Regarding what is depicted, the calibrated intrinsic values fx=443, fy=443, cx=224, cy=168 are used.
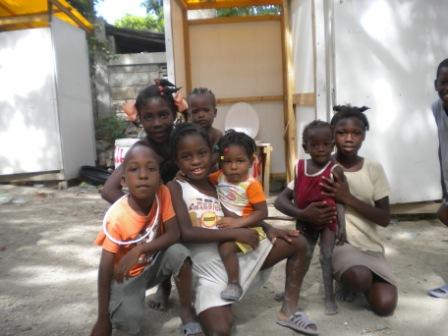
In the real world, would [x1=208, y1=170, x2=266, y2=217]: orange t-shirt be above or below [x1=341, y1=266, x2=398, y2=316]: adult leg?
above

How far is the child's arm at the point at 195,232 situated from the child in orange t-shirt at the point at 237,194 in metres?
0.04

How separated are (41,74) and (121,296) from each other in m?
5.26

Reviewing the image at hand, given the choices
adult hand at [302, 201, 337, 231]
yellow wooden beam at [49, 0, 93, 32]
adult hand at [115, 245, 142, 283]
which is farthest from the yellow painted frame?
adult hand at [115, 245, 142, 283]

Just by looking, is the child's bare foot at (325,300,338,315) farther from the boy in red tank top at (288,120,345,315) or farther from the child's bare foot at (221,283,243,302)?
the child's bare foot at (221,283,243,302)

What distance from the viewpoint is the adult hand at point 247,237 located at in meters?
2.21

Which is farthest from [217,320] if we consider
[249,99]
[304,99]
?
[249,99]

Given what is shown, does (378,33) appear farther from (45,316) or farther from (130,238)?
(45,316)

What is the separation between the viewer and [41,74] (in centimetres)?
641

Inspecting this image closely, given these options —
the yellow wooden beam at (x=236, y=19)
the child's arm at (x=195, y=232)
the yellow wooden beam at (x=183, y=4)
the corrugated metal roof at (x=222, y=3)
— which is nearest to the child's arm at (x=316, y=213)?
the child's arm at (x=195, y=232)

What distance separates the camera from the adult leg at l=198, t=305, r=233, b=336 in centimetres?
208

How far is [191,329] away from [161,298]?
47 centimetres

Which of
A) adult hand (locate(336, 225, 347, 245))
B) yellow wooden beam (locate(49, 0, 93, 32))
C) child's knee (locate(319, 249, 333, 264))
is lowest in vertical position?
child's knee (locate(319, 249, 333, 264))

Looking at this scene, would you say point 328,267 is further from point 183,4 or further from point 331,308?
point 183,4

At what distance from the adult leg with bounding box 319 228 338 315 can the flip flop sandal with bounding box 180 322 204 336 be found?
72 centimetres
